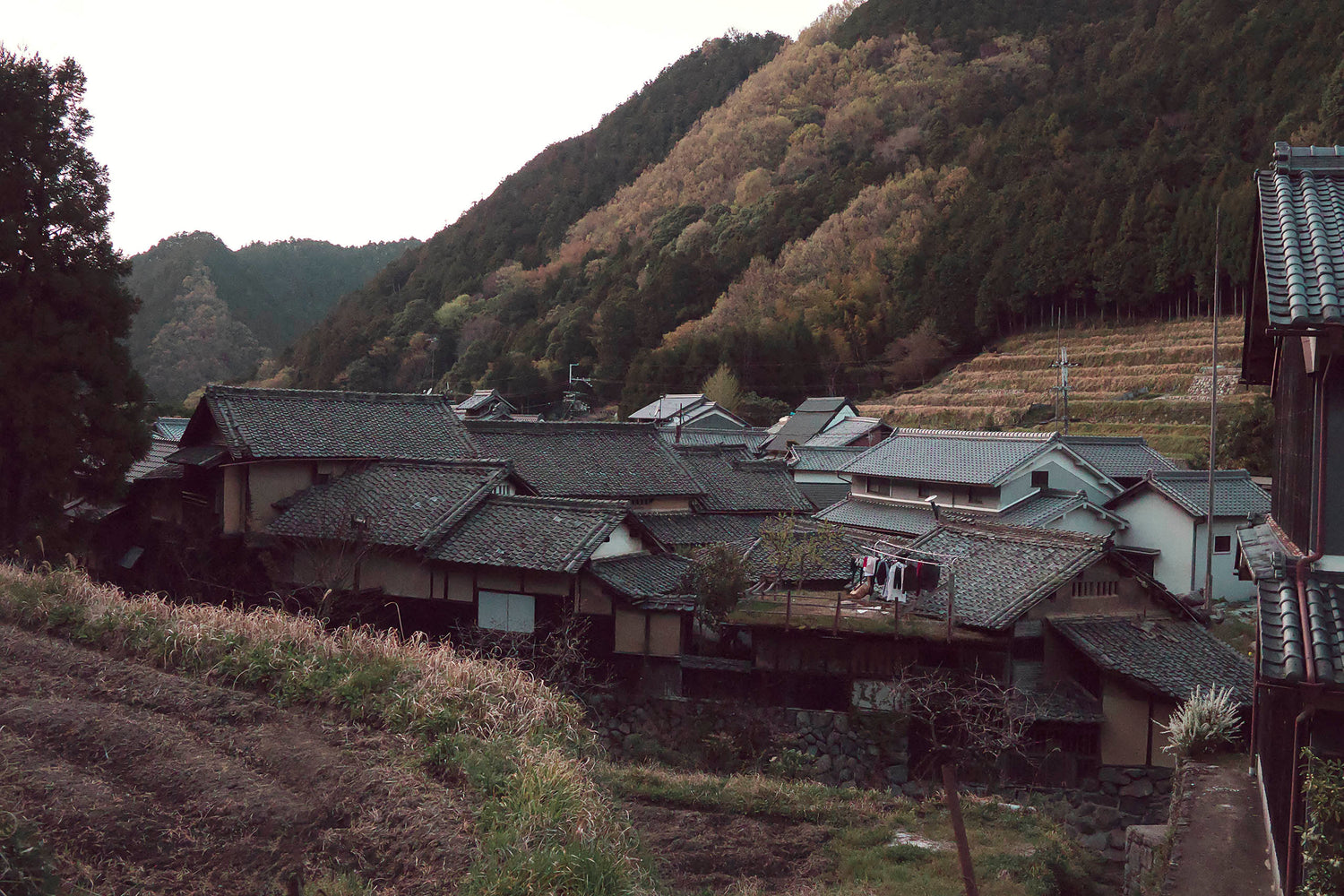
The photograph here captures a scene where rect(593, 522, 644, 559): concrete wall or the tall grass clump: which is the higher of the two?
the tall grass clump

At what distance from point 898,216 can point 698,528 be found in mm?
71886

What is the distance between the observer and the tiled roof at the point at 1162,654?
16.8m

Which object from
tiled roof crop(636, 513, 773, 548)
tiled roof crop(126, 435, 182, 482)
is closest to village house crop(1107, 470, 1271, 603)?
tiled roof crop(636, 513, 773, 548)

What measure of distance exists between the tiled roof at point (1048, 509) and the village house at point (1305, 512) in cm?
2186

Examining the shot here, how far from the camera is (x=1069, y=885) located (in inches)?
428

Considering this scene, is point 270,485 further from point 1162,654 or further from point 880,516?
point 880,516

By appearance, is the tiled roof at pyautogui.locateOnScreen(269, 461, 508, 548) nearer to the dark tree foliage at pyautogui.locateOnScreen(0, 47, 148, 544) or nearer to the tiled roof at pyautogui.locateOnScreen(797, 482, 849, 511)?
the dark tree foliage at pyautogui.locateOnScreen(0, 47, 148, 544)

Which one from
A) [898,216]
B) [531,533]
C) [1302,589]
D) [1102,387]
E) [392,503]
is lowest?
[531,533]

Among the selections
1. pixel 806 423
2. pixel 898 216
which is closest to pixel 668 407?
pixel 806 423

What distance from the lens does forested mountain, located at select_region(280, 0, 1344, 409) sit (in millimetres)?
64562

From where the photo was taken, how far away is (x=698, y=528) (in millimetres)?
26828

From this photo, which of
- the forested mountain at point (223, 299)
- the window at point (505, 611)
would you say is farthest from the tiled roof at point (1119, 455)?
the forested mountain at point (223, 299)

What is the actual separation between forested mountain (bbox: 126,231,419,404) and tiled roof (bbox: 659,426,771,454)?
5143 cm

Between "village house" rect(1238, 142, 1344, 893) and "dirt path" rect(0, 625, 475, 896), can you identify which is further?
"dirt path" rect(0, 625, 475, 896)
